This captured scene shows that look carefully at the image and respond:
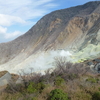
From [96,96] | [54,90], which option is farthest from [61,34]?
[96,96]

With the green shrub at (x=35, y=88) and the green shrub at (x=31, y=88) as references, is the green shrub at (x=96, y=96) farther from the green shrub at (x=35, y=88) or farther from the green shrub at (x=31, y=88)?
the green shrub at (x=31, y=88)

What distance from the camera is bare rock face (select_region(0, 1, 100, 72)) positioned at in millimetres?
32125

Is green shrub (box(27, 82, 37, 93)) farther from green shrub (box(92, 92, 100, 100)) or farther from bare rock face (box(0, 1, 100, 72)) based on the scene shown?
bare rock face (box(0, 1, 100, 72))

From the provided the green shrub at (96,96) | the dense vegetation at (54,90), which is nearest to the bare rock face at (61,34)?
the dense vegetation at (54,90)

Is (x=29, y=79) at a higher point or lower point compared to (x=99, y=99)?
higher

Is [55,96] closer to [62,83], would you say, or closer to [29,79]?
[62,83]

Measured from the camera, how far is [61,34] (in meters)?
36.6

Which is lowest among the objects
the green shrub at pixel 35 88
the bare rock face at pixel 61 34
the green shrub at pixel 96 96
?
the green shrub at pixel 96 96

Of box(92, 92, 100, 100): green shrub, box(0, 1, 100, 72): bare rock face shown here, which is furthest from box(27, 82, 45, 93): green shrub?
box(0, 1, 100, 72): bare rock face

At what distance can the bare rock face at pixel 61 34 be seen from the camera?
32125 mm

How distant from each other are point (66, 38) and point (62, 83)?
91.2 ft

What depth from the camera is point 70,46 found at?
3203 centimetres

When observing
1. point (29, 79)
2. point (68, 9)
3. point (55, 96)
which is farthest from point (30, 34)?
point (55, 96)

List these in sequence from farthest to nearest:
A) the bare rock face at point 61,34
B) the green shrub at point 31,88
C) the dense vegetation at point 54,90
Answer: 1. the bare rock face at point 61,34
2. the green shrub at point 31,88
3. the dense vegetation at point 54,90
